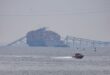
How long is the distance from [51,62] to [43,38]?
686mm

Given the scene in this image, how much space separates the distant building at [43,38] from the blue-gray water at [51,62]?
4.1 inches

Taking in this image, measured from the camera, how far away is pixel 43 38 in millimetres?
4465

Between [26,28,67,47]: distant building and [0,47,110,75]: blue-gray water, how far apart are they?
0.34 ft

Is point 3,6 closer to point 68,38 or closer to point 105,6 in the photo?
point 68,38

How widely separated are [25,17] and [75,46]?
921 mm

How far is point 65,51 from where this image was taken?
4.29 metres

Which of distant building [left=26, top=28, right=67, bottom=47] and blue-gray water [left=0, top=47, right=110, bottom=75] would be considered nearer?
blue-gray water [left=0, top=47, right=110, bottom=75]

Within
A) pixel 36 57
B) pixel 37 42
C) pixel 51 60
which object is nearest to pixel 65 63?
pixel 51 60

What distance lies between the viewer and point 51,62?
3873mm

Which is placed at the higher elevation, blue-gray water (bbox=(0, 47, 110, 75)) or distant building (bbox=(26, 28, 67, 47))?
distant building (bbox=(26, 28, 67, 47))

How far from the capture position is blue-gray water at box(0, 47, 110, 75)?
3.37 metres

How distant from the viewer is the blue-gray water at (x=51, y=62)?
3.37m

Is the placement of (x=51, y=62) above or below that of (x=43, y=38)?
below

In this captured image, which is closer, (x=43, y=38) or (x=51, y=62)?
(x=51, y=62)
